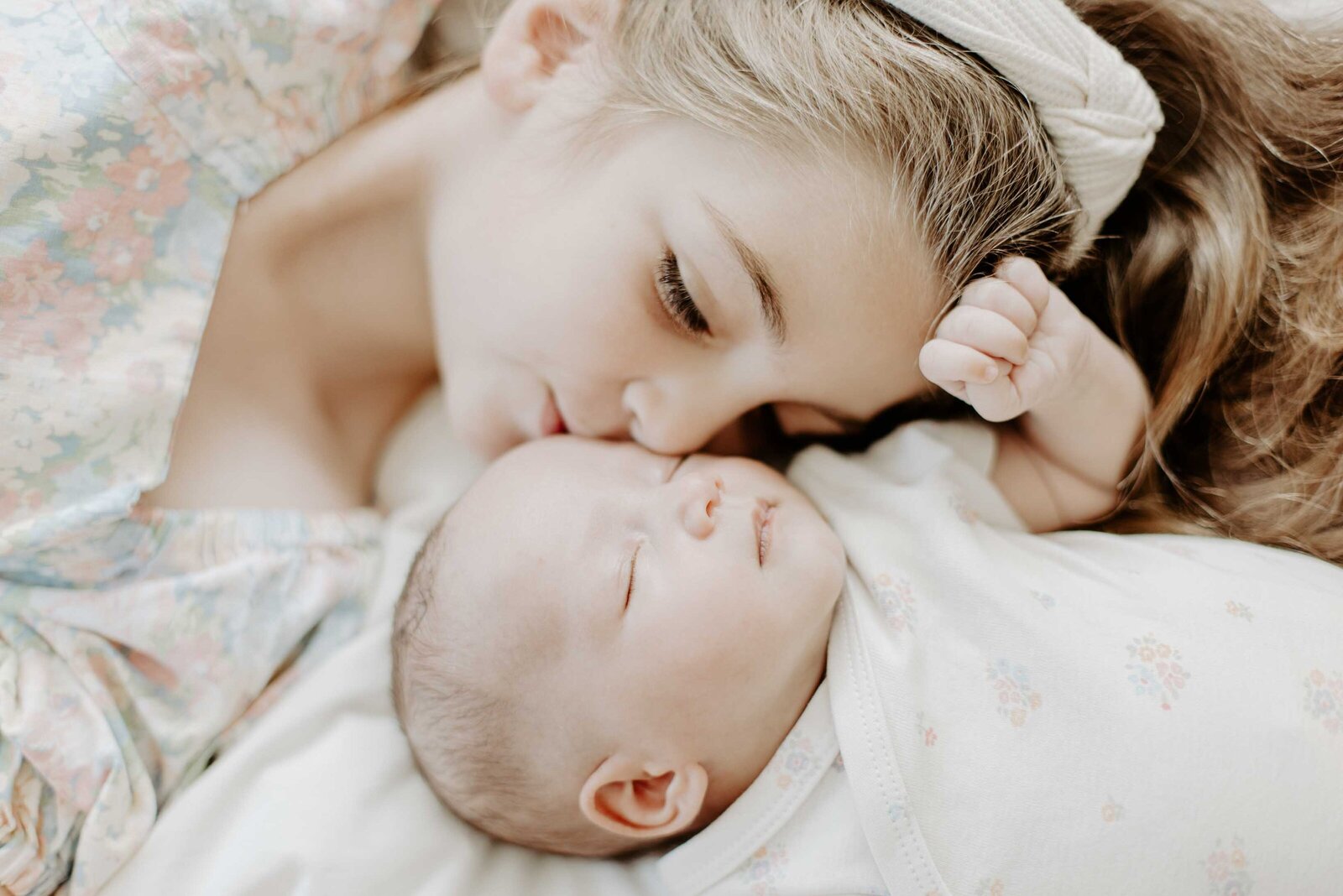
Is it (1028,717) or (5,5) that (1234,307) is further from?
(5,5)

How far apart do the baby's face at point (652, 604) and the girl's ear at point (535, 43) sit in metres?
0.45

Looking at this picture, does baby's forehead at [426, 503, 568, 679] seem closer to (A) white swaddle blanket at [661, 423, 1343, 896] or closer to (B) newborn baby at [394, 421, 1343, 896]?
(B) newborn baby at [394, 421, 1343, 896]

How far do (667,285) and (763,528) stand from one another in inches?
10.9

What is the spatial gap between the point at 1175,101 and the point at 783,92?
1.75ft

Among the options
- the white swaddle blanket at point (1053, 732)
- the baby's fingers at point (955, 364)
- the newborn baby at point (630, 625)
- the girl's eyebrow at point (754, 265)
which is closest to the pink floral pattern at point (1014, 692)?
the white swaddle blanket at point (1053, 732)

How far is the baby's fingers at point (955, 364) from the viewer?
0.94 meters

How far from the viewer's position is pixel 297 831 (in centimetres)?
99

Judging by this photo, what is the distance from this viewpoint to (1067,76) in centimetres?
93

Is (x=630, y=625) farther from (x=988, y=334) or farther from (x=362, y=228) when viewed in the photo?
(x=362, y=228)

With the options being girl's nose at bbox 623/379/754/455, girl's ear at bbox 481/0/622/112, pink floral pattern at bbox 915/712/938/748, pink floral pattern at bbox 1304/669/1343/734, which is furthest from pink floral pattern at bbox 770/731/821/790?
girl's ear at bbox 481/0/622/112

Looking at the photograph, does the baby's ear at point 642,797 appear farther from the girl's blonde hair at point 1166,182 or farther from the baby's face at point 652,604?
the girl's blonde hair at point 1166,182

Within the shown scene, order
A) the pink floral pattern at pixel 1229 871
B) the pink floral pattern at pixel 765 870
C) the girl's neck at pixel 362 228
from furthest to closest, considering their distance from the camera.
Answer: the girl's neck at pixel 362 228
the pink floral pattern at pixel 765 870
the pink floral pattern at pixel 1229 871

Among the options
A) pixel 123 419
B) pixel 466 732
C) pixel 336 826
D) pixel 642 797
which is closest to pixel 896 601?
pixel 642 797

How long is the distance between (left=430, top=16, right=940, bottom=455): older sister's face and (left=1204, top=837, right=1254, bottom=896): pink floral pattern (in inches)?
21.6
